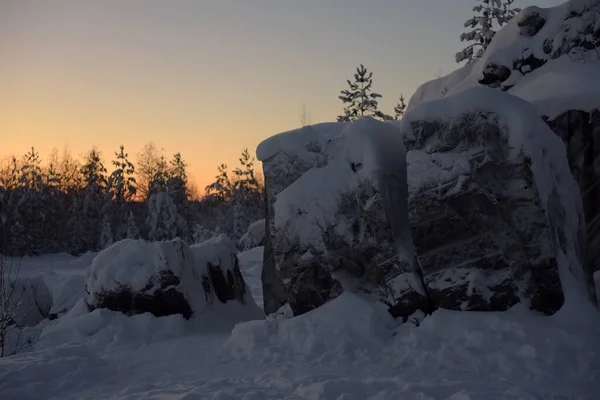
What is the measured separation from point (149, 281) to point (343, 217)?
13.5 feet

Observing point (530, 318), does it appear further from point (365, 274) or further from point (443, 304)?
point (365, 274)

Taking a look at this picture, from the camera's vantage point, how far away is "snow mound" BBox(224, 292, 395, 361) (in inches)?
290

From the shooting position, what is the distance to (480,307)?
7.36 meters

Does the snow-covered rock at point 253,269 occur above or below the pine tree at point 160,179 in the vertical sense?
below

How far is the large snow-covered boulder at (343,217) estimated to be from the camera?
330 inches

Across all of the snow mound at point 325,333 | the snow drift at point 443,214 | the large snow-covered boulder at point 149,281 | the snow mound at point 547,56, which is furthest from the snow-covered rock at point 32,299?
the snow mound at point 547,56

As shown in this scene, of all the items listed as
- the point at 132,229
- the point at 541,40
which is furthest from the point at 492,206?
the point at 132,229

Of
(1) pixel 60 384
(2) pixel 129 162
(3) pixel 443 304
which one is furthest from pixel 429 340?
(2) pixel 129 162

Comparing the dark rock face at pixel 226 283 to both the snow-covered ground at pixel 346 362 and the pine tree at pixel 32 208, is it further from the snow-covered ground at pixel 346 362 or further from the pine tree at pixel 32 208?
the pine tree at pixel 32 208

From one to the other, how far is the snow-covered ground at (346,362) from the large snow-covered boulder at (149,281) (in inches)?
44.1

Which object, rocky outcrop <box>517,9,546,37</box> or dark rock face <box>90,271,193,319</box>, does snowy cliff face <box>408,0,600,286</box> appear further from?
dark rock face <box>90,271,193,319</box>

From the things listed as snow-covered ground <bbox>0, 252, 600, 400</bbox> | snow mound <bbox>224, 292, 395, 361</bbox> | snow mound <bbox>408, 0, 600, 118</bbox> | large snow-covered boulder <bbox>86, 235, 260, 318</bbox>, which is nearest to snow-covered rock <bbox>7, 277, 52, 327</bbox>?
large snow-covered boulder <bbox>86, 235, 260, 318</bbox>

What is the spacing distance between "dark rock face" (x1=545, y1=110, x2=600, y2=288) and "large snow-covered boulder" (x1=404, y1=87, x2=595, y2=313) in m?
1.15

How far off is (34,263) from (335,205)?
109ft
